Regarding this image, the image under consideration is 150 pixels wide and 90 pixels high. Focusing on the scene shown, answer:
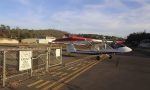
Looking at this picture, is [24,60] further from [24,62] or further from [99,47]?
[99,47]

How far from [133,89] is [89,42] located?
25409mm

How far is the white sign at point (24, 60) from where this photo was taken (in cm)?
1328

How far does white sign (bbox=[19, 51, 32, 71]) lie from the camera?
13281mm

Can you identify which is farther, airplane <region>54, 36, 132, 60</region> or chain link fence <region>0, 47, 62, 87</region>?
airplane <region>54, 36, 132, 60</region>

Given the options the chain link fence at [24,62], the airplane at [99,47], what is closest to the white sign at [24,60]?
the chain link fence at [24,62]

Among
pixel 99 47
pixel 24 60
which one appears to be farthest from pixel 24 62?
pixel 99 47

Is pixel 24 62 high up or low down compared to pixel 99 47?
up

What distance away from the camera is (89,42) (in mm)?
37562

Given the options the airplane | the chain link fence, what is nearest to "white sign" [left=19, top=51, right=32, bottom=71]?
the chain link fence

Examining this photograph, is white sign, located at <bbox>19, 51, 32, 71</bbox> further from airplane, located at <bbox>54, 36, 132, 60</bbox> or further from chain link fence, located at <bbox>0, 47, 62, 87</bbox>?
airplane, located at <bbox>54, 36, 132, 60</bbox>

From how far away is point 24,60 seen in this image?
45.0 ft

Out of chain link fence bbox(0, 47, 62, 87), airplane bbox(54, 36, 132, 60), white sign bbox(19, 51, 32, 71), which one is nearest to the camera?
chain link fence bbox(0, 47, 62, 87)

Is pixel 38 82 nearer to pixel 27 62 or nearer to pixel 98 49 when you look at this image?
pixel 27 62

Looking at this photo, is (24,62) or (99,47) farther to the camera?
(99,47)
